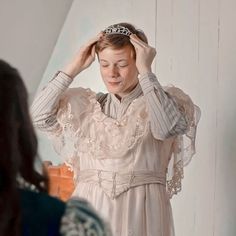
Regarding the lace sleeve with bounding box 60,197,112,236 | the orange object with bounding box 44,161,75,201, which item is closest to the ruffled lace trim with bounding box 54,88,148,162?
the orange object with bounding box 44,161,75,201

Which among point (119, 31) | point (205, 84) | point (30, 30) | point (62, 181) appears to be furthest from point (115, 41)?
point (30, 30)

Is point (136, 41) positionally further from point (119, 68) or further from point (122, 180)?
point (122, 180)

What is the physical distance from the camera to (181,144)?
1397 mm

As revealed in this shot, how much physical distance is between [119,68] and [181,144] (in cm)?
22

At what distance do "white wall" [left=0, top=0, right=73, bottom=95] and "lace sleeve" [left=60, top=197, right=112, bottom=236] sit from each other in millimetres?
1534

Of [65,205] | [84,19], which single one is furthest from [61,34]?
[65,205]

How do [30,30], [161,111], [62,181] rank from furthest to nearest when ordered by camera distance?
[30,30], [62,181], [161,111]

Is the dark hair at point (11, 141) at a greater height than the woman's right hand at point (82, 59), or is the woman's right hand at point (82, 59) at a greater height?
the woman's right hand at point (82, 59)

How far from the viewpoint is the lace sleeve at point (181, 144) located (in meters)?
1.36

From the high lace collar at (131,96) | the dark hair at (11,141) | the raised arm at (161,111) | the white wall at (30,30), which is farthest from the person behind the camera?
the white wall at (30,30)

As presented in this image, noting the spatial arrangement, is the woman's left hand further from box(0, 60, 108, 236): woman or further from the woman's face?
box(0, 60, 108, 236): woman

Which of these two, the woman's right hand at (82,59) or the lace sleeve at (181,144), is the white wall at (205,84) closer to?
the lace sleeve at (181,144)

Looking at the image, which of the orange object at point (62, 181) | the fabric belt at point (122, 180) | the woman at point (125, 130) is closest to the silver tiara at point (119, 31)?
the woman at point (125, 130)

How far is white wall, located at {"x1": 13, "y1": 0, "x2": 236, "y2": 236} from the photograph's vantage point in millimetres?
1559
